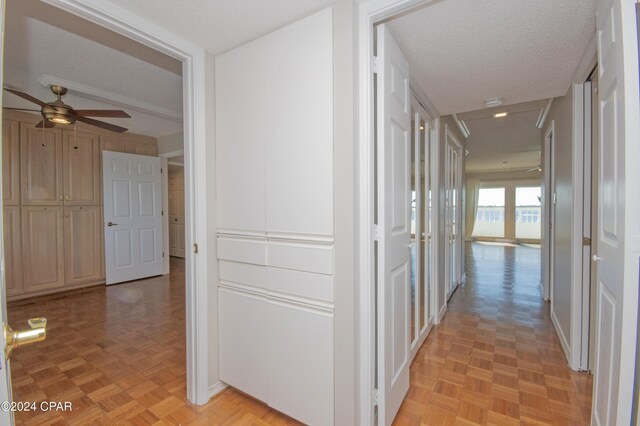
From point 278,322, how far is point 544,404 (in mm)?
1780

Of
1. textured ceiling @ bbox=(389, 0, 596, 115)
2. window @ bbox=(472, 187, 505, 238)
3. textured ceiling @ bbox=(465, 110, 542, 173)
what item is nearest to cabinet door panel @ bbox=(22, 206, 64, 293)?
textured ceiling @ bbox=(389, 0, 596, 115)

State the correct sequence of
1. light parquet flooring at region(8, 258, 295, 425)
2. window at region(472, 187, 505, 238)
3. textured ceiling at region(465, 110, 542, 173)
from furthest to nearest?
1. window at region(472, 187, 505, 238)
2. textured ceiling at region(465, 110, 542, 173)
3. light parquet flooring at region(8, 258, 295, 425)

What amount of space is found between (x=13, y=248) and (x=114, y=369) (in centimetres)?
279

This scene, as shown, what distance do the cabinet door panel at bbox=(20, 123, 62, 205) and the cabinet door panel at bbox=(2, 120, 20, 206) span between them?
45 mm

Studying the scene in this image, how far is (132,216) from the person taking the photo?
4777mm

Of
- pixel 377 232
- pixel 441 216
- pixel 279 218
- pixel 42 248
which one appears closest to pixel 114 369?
pixel 279 218

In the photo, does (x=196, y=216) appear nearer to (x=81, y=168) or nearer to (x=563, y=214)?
(x=563, y=214)

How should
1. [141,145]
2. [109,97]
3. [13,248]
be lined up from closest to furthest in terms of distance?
[109,97]
[13,248]
[141,145]

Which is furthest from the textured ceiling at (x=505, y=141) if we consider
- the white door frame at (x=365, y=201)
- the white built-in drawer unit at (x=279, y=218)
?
the white built-in drawer unit at (x=279, y=218)

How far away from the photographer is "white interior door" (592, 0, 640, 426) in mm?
1015

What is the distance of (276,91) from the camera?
1.71 meters

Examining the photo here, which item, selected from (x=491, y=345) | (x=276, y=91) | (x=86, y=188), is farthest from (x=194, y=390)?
(x=86, y=188)

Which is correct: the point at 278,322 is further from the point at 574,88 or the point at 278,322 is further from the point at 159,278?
the point at 159,278

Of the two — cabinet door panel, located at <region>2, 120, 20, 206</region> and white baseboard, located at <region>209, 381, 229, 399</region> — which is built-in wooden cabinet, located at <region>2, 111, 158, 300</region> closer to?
cabinet door panel, located at <region>2, 120, 20, 206</region>
